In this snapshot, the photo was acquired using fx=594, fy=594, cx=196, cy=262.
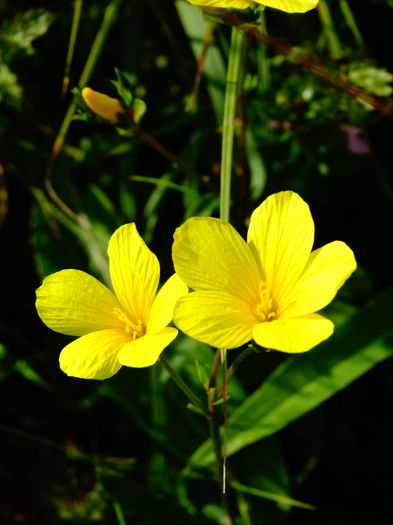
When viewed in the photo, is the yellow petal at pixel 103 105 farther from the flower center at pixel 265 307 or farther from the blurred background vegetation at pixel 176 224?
the flower center at pixel 265 307

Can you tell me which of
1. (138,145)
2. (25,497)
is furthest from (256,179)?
(25,497)

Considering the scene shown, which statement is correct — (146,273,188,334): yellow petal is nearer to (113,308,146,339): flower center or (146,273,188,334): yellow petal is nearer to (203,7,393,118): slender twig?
(113,308,146,339): flower center

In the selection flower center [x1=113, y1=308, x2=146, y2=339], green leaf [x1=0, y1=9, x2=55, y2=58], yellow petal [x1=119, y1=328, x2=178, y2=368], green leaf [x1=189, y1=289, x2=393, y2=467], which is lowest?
green leaf [x1=189, y1=289, x2=393, y2=467]

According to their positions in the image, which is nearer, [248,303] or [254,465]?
[248,303]

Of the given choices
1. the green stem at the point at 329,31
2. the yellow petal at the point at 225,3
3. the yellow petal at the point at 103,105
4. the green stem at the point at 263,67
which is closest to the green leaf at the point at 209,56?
the green stem at the point at 263,67

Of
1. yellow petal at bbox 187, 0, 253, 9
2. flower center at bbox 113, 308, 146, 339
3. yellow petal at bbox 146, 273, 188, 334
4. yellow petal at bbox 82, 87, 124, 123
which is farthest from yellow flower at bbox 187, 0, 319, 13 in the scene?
flower center at bbox 113, 308, 146, 339

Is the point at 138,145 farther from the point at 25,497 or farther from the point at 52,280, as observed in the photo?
the point at 25,497

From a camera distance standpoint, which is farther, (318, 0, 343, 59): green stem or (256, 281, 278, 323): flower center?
(318, 0, 343, 59): green stem

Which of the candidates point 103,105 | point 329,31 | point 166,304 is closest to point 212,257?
point 166,304
